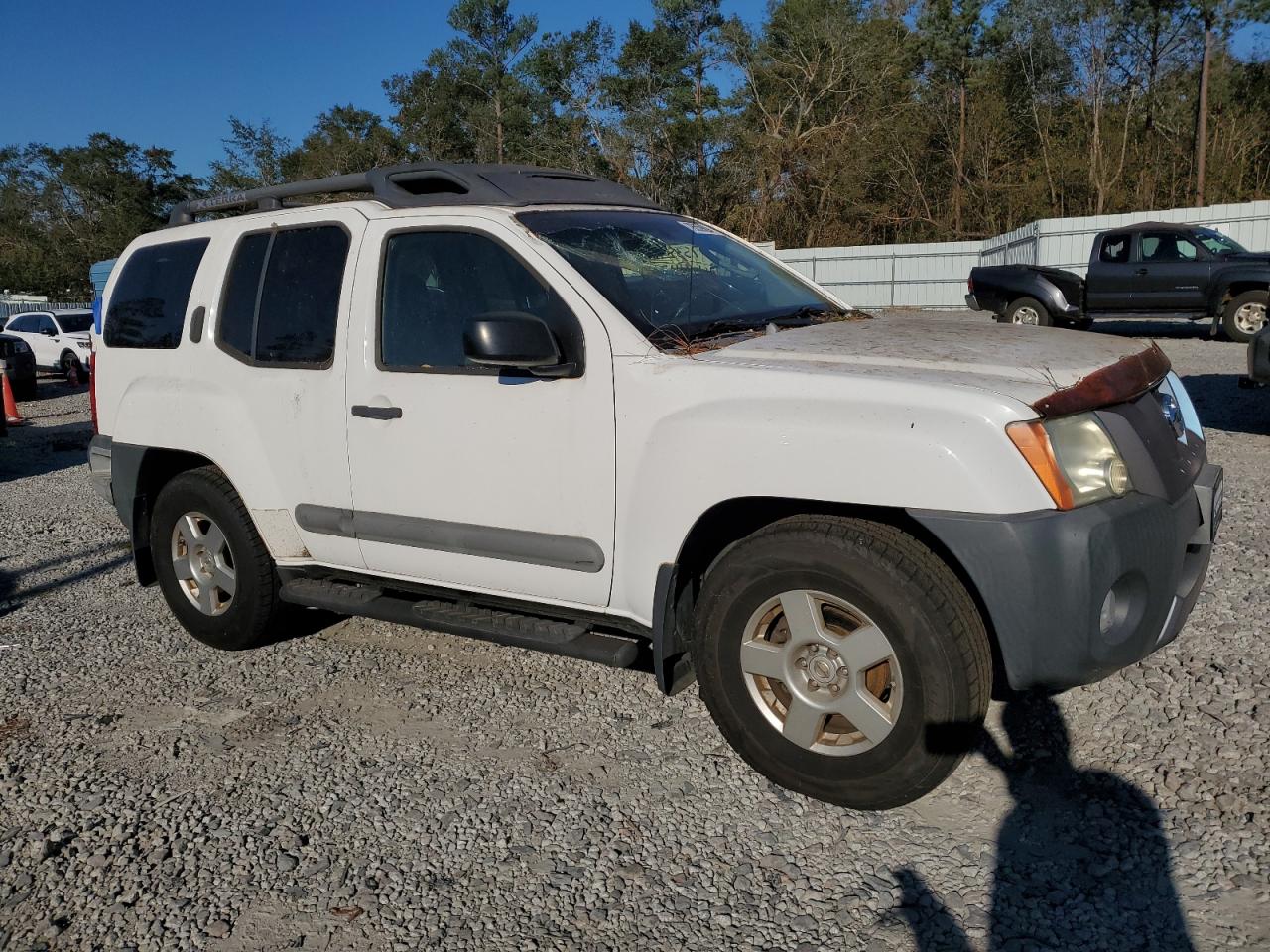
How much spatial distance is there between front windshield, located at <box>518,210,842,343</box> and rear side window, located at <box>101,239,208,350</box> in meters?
1.87

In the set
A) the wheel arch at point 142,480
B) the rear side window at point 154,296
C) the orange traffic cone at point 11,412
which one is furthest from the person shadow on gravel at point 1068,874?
the orange traffic cone at point 11,412

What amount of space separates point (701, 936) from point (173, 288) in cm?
369

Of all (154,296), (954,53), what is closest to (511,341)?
(154,296)

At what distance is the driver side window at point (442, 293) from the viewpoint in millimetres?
3699

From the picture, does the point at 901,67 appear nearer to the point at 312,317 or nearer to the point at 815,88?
the point at 815,88

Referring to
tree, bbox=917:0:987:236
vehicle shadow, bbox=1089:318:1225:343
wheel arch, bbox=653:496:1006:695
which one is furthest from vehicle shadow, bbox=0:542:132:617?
tree, bbox=917:0:987:236

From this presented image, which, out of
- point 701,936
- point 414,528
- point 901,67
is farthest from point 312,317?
point 901,67

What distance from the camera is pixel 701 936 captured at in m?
2.59

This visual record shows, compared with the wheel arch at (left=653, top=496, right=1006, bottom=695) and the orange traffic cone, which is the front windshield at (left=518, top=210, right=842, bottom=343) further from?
the orange traffic cone

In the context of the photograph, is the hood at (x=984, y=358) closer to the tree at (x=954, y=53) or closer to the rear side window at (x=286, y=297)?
the rear side window at (x=286, y=297)

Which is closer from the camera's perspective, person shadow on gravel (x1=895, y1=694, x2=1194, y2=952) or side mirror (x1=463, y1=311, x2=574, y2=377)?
person shadow on gravel (x1=895, y1=694, x2=1194, y2=952)

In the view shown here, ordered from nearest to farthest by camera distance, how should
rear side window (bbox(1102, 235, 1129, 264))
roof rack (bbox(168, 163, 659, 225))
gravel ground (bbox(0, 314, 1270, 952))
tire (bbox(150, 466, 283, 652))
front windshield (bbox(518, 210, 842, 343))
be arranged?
1. gravel ground (bbox(0, 314, 1270, 952))
2. front windshield (bbox(518, 210, 842, 343))
3. roof rack (bbox(168, 163, 659, 225))
4. tire (bbox(150, 466, 283, 652))
5. rear side window (bbox(1102, 235, 1129, 264))

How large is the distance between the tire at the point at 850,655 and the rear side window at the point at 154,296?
2898mm

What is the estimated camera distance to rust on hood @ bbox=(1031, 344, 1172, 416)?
275 cm
